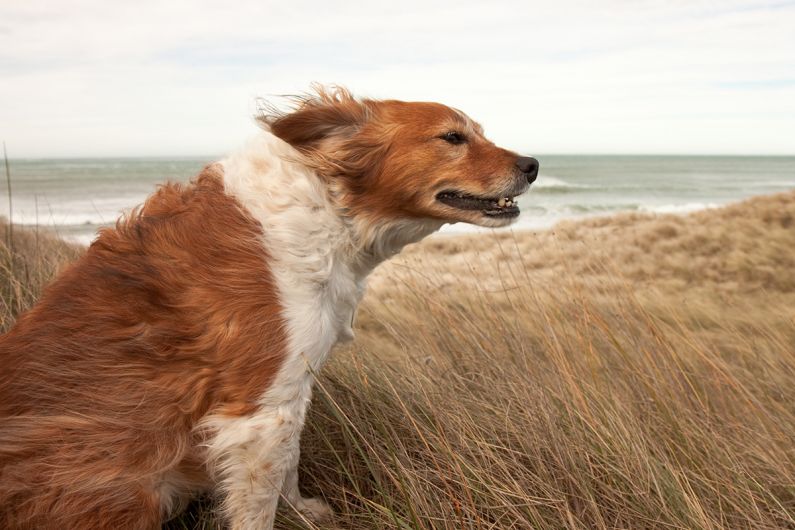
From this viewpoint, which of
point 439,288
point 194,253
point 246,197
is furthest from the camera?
point 439,288

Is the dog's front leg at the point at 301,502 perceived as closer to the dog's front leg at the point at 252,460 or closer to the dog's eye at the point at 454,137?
the dog's front leg at the point at 252,460

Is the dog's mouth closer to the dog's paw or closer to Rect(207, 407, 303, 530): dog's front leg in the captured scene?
Rect(207, 407, 303, 530): dog's front leg

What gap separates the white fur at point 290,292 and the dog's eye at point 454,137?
0.40 m

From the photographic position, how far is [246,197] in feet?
9.55

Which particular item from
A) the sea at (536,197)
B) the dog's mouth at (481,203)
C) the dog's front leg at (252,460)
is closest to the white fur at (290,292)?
the dog's front leg at (252,460)

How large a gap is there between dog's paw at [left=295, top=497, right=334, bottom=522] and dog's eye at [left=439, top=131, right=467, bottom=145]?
180cm

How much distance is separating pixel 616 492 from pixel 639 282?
5.55m

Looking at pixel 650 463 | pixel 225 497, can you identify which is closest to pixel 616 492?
pixel 650 463

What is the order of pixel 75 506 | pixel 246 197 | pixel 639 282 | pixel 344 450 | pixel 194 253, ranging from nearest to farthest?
1. pixel 75 506
2. pixel 194 253
3. pixel 246 197
4. pixel 344 450
5. pixel 639 282

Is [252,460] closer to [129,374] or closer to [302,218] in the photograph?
[129,374]

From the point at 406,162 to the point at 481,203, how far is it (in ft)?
1.31

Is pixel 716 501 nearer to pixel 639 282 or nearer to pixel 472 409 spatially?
pixel 472 409

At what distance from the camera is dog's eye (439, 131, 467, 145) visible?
122 inches

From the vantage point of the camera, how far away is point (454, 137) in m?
3.12
